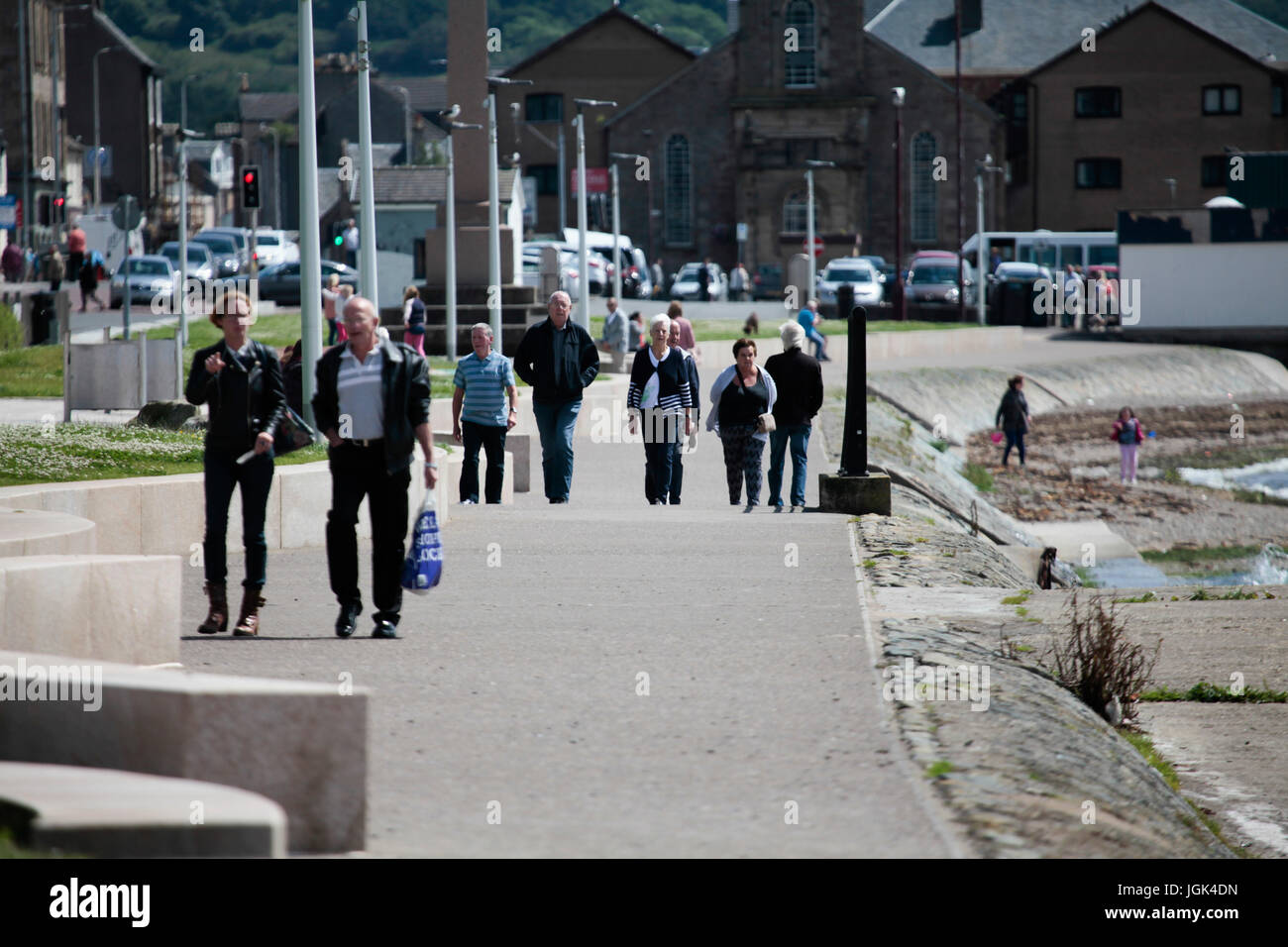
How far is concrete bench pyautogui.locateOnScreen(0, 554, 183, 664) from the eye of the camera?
7.56m

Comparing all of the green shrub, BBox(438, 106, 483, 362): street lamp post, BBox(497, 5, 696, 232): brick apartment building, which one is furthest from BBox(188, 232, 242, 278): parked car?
the green shrub

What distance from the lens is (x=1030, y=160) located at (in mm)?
83812

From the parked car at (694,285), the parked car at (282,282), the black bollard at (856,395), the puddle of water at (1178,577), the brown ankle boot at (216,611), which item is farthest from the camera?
the parked car at (694,285)

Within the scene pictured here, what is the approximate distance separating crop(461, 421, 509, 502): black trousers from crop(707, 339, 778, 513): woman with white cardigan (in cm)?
184

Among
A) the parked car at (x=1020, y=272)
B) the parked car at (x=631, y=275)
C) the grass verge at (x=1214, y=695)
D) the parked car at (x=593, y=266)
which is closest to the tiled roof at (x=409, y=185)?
the parked car at (x=631, y=275)

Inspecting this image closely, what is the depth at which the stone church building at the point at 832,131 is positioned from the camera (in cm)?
7912

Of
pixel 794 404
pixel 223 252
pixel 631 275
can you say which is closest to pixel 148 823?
pixel 794 404

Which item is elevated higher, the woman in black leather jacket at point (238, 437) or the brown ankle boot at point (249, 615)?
the woman in black leather jacket at point (238, 437)

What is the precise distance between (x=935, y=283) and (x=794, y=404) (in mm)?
47943

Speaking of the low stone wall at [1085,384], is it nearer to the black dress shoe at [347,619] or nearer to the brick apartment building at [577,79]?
the black dress shoe at [347,619]

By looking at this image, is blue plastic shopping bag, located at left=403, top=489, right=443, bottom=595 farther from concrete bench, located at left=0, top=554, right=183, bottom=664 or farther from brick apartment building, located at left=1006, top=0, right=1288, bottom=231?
brick apartment building, located at left=1006, top=0, right=1288, bottom=231

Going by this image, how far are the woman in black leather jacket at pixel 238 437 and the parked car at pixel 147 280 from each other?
3869 centimetres

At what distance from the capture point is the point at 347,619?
923 centimetres
